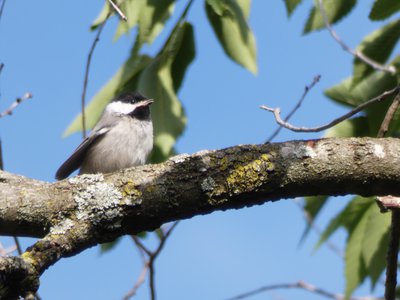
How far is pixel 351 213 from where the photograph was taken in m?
4.32

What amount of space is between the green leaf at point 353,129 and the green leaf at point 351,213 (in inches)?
17.7

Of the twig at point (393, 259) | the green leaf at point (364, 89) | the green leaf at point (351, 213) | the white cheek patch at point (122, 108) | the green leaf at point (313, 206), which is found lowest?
the twig at point (393, 259)

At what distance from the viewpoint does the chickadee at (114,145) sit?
18.9ft

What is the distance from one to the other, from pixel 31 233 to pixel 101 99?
80.4 inches

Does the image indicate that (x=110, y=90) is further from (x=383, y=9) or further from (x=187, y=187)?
(x=187, y=187)

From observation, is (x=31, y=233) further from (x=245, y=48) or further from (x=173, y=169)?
(x=245, y=48)

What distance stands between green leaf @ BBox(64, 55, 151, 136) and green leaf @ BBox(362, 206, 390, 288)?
1.75 meters

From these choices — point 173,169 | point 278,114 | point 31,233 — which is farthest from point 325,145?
point 31,233

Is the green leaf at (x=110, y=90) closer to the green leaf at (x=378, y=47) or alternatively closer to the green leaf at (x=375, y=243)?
the green leaf at (x=378, y=47)

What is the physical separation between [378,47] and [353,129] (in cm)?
61

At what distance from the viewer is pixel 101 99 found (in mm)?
4621

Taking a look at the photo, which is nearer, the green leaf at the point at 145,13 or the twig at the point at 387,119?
the twig at the point at 387,119

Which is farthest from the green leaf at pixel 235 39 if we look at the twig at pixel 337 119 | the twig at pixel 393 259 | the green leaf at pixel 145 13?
the twig at pixel 393 259

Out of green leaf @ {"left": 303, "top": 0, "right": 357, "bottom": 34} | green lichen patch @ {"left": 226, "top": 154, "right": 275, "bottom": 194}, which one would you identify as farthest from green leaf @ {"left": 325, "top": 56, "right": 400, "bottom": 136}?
green lichen patch @ {"left": 226, "top": 154, "right": 275, "bottom": 194}
